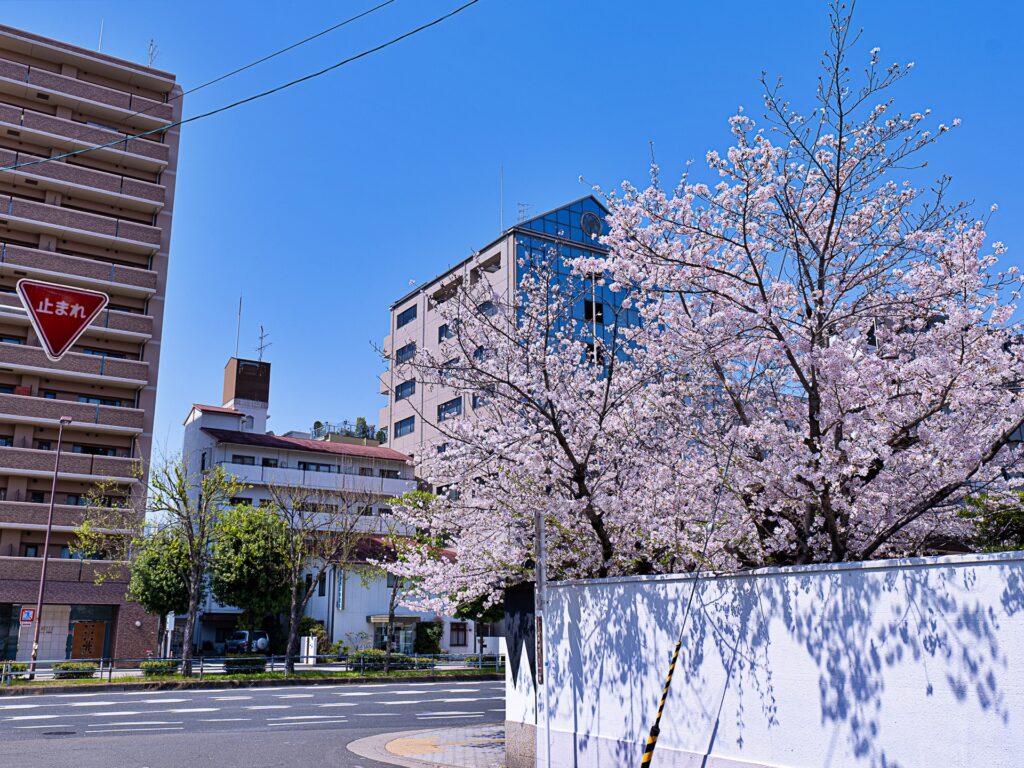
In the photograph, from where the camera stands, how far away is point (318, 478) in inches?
2201

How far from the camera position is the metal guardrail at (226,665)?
2950cm

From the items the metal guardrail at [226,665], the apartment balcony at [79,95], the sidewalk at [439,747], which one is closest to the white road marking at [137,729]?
the sidewalk at [439,747]

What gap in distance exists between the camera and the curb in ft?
86.0

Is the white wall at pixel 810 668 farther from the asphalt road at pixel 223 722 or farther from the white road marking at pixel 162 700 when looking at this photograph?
the white road marking at pixel 162 700

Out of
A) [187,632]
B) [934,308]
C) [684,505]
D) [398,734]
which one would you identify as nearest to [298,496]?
[187,632]

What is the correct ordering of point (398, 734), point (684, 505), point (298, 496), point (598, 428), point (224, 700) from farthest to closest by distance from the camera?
point (298, 496), point (224, 700), point (398, 734), point (598, 428), point (684, 505)

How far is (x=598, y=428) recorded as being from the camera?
11.9 metres

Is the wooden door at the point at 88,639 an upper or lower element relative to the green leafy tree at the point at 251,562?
lower

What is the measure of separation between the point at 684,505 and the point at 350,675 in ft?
81.0

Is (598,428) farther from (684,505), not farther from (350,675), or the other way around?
(350,675)

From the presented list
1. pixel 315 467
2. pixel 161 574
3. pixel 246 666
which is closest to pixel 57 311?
pixel 246 666

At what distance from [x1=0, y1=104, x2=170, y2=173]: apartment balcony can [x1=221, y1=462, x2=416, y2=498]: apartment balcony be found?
1839cm

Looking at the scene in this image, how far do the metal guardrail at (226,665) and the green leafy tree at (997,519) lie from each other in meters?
24.7

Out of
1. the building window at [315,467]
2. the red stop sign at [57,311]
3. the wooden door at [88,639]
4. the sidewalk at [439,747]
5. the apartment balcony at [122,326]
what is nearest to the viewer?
the red stop sign at [57,311]
